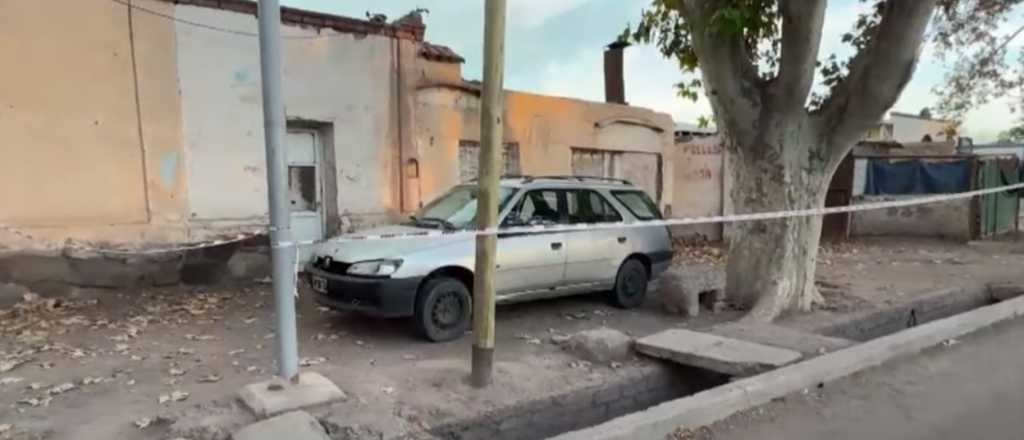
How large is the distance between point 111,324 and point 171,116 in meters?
3.01

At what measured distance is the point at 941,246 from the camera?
14422mm

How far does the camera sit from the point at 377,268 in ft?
20.9

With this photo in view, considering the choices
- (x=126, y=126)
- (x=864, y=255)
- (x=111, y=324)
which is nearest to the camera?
(x=111, y=324)

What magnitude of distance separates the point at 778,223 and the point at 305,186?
6.80 metres

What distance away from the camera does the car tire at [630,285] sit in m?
8.49

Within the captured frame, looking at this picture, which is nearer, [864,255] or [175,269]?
[175,269]

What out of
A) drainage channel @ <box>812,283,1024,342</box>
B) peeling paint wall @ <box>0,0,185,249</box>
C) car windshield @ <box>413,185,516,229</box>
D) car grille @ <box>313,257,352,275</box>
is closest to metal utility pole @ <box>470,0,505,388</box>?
car grille @ <box>313,257,352,275</box>

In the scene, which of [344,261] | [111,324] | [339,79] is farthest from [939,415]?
[339,79]

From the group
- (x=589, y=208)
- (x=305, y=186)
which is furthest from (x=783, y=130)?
(x=305, y=186)

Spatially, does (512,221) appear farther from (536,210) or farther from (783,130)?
(783,130)

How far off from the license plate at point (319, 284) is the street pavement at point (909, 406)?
386 centimetres

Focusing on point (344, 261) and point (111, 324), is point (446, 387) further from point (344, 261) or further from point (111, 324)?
point (111, 324)

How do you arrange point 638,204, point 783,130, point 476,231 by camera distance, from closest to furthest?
point 476,231
point 783,130
point 638,204

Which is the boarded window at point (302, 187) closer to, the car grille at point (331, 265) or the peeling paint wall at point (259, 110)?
the peeling paint wall at point (259, 110)
